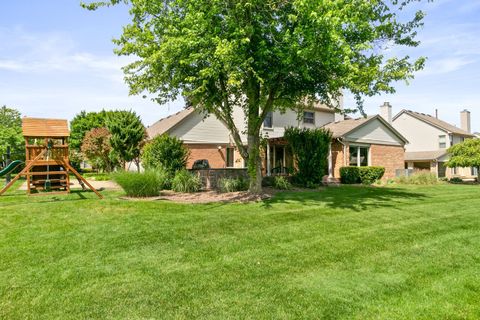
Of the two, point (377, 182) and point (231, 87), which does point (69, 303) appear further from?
point (377, 182)

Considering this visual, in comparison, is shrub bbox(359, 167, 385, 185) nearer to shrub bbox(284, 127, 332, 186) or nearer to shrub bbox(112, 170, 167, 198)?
shrub bbox(284, 127, 332, 186)

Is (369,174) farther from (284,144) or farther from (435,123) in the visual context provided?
(435,123)

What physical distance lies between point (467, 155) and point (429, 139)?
12.0 meters

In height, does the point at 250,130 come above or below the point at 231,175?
above

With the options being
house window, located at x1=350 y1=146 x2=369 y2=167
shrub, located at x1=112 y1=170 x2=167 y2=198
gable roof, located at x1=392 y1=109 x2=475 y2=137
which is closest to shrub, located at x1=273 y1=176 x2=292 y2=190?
shrub, located at x1=112 y1=170 x2=167 y2=198

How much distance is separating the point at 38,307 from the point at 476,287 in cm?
586

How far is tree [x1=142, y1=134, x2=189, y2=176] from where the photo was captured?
1499 cm

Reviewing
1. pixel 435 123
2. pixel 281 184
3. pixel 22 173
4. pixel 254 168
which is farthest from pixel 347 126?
pixel 22 173

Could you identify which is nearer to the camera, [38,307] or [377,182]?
[38,307]

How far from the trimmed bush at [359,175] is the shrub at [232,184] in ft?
28.4

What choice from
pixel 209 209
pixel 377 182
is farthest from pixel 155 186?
pixel 377 182

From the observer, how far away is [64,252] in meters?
5.53

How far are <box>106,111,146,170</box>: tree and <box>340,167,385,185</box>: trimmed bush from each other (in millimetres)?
13954

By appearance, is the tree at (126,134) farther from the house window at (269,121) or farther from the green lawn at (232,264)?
the green lawn at (232,264)
